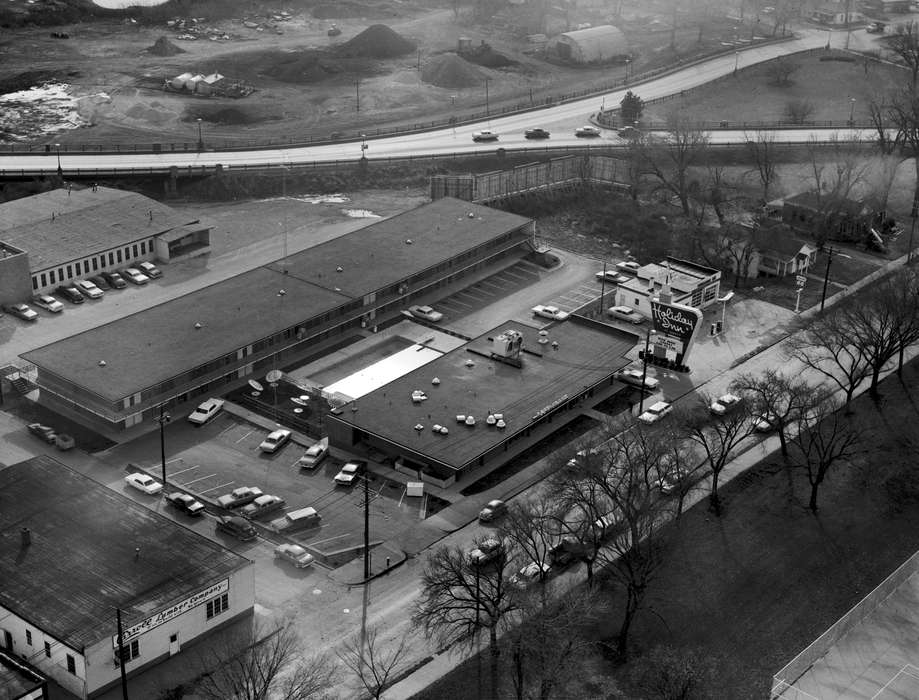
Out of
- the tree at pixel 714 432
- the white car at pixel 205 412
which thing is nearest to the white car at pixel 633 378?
the tree at pixel 714 432

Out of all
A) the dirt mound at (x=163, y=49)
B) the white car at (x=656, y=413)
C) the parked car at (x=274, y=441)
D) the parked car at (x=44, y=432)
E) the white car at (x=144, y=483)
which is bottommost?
the white car at (x=656, y=413)

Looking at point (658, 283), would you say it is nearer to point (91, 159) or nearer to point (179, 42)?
point (91, 159)

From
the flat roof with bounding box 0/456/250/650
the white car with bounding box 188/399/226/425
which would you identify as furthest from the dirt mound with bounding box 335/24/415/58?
the flat roof with bounding box 0/456/250/650

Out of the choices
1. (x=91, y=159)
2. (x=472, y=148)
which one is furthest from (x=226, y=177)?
(x=472, y=148)

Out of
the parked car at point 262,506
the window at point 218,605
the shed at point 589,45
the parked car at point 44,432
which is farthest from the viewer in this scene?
the shed at point 589,45

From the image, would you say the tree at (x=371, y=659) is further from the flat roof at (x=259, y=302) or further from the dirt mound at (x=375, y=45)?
the dirt mound at (x=375, y=45)

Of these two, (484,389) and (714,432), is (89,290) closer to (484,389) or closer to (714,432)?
(484,389)

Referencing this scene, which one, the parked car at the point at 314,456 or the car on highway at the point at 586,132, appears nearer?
the parked car at the point at 314,456
